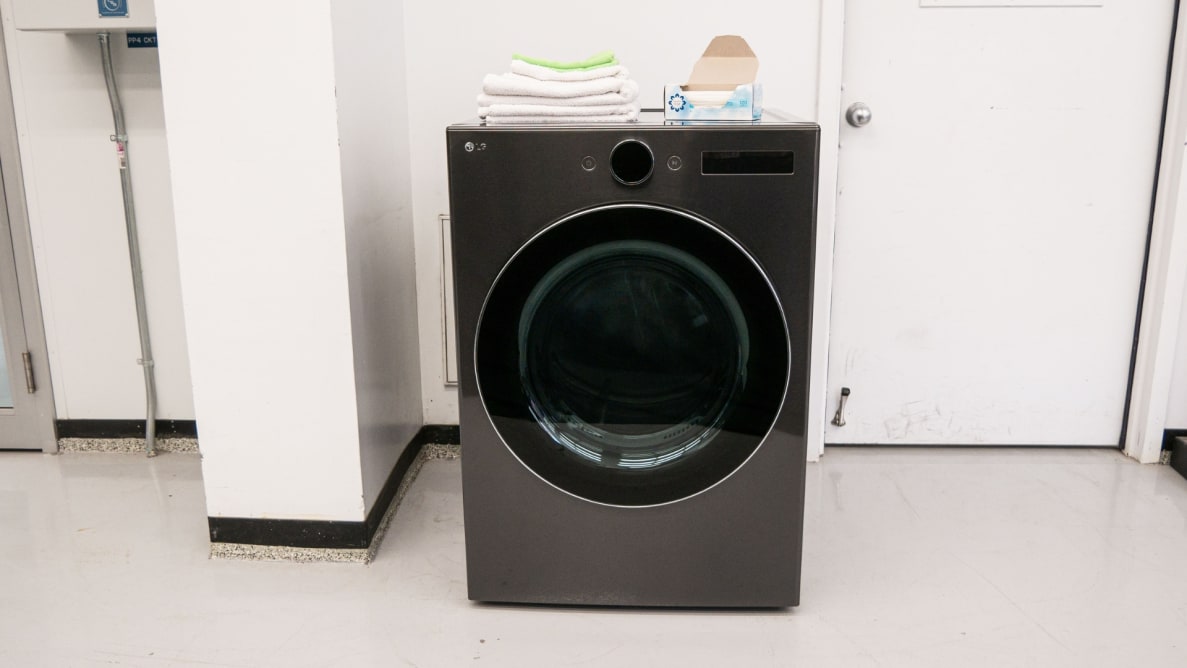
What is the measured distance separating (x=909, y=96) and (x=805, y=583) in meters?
1.21

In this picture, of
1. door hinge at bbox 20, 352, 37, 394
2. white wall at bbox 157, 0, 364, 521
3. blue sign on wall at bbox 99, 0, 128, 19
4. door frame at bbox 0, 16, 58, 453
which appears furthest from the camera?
door hinge at bbox 20, 352, 37, 394

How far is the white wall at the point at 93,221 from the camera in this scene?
2.30 m

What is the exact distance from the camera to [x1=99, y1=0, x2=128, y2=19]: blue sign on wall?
6.64 feet

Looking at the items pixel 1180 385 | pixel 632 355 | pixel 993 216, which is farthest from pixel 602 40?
pixel 1180 385

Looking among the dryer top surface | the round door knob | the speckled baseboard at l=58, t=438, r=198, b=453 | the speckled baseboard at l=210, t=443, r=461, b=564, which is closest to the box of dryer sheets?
the dryer top surface

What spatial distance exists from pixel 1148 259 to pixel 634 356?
1.52 metres

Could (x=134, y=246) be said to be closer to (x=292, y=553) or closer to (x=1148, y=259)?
(x=292, y=553)

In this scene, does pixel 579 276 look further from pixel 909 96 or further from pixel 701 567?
pixel 909 96

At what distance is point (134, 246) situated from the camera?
2.38 meters

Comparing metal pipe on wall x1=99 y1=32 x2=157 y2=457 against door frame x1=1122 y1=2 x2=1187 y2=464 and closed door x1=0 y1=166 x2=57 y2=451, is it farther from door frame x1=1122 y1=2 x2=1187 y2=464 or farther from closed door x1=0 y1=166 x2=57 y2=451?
door frame x1=1122 y1=2 x2=1187 y2=464

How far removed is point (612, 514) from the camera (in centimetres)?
168

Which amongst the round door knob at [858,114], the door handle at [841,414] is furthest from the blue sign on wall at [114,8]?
the door handle at [841,414]

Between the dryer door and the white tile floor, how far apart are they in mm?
300

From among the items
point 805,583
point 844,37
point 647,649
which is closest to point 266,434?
point 647,649
